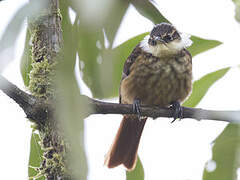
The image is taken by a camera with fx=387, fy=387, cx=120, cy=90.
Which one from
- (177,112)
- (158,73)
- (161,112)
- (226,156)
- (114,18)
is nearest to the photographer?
(114,18)

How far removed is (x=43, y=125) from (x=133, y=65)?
4.76ft

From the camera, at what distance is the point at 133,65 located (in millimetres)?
3031

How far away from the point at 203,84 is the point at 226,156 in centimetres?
54

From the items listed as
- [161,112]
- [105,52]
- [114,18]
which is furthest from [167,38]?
[114,18]

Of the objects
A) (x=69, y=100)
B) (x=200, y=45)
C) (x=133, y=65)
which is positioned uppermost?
(x=133, y=65)

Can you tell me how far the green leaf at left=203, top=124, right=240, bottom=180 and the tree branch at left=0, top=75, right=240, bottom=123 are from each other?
6 cm

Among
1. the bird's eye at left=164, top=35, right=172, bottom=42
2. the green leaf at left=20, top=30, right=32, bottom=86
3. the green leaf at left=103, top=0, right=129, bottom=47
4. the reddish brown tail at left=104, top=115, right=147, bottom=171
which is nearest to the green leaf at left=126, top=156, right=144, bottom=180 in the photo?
the green leaf at left=20, top=30, right=32, bottom=86

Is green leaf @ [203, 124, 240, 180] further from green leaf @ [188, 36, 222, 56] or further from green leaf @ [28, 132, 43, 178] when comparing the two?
green leaf @ [28, 132, 43, 178]

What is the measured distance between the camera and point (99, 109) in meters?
1.75

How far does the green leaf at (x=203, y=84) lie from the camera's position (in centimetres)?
202

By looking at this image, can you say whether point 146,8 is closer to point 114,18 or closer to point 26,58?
point 114,18

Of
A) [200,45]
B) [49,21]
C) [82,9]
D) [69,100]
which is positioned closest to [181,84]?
[200,45]

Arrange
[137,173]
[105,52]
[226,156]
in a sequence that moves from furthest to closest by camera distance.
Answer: [137,173] → [226,156] → [105,52]

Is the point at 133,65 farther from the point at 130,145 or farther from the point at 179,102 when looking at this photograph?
the point at 130,145
